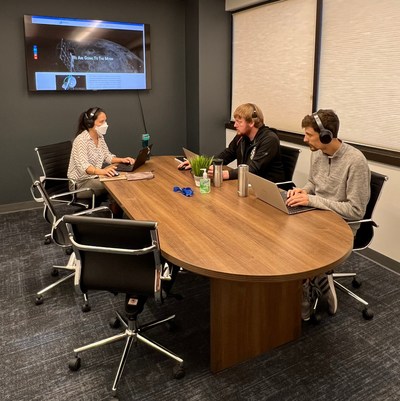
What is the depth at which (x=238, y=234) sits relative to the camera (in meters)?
2.00

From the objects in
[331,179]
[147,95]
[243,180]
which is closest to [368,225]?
[331,179]

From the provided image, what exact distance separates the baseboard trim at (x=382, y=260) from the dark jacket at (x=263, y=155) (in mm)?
977

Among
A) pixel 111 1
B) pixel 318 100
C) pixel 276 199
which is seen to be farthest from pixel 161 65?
pixel 276 199

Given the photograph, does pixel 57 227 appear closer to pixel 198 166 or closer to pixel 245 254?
pixel 198 166

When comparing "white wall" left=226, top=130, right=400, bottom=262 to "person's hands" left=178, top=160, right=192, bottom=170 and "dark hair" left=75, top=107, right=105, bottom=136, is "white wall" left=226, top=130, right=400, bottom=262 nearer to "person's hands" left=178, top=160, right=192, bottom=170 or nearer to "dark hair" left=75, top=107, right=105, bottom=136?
"person's hands" left=178, top=160, right=192, bottom=170

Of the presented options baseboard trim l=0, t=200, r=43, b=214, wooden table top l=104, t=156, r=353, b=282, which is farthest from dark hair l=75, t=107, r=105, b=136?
baseboard trim l=0, t=200, r=43, b=214

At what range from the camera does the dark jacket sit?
306 cm

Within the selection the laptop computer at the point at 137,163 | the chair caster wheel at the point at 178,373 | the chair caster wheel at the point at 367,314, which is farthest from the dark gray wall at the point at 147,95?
the chair caster wheel at the point at 178,373

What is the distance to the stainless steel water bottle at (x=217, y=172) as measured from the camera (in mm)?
2834

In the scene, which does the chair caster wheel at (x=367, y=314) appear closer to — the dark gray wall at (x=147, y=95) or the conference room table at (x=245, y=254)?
the conference room table at (x=245, y=254)

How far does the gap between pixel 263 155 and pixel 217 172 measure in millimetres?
444

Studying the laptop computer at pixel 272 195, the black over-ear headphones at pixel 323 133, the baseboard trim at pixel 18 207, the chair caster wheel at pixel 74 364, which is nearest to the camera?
the chair caster wheel at pixel 74 364

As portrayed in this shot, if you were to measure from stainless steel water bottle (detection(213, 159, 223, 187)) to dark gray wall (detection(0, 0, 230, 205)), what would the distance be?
7.85ft

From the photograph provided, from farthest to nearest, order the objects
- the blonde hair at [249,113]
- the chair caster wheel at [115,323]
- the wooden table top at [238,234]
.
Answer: the blonde hair at [249,113] → the chair caster wheel at [115,323] → the wooden table top at [238,234]
